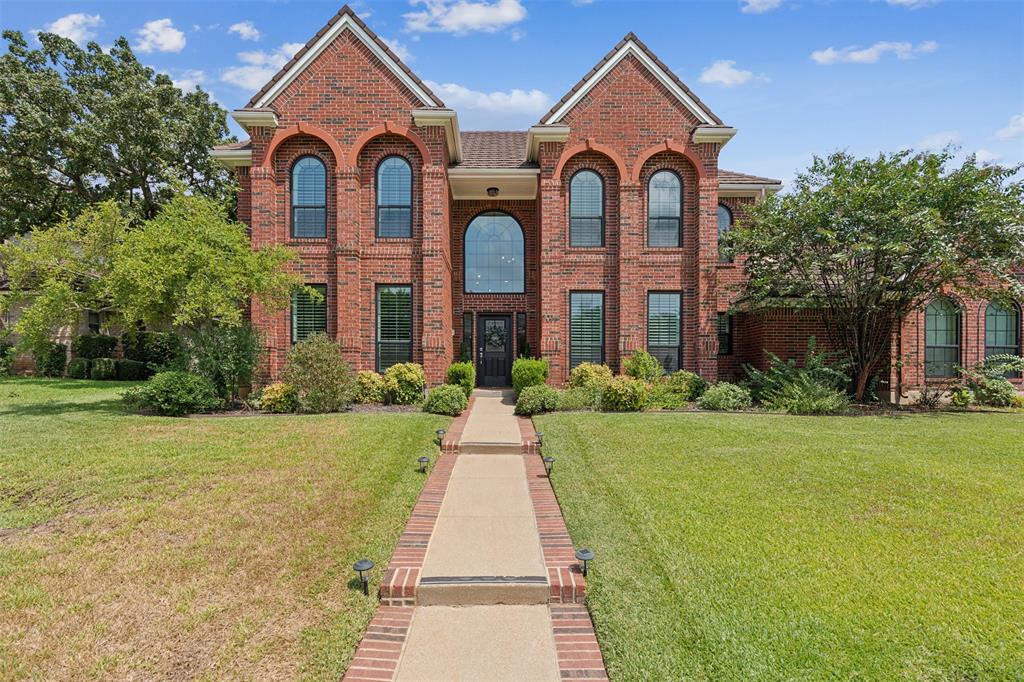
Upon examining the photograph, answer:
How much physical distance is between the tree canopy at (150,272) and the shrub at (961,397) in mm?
17154

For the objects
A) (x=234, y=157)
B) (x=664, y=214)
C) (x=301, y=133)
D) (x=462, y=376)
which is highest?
(x=301, y=133)

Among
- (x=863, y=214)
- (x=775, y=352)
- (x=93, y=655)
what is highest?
(x=863, y=214)

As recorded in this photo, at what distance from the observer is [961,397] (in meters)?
13.2

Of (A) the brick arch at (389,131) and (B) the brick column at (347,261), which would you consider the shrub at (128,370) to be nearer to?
(B) the brick column at (347,261)

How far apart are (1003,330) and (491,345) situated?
1558cm

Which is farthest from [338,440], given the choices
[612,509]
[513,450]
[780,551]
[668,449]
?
[780,551]

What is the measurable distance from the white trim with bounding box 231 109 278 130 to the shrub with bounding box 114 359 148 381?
473 inches

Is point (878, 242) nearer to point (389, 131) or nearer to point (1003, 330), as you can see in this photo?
point (1003, 330)

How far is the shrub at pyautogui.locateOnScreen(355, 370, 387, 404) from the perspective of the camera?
12320 millimetres

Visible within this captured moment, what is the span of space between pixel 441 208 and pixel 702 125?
7.63 metres

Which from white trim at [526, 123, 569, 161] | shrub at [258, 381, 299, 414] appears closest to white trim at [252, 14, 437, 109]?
white trim at [526, 123, 569, 161]

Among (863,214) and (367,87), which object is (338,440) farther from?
(863,214)

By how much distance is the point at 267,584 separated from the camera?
4.18 m

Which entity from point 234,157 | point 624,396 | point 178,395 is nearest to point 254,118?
point 234,157
